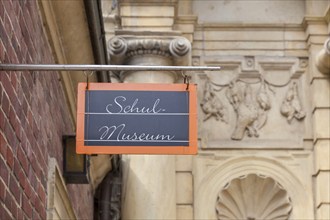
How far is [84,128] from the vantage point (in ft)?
17.1

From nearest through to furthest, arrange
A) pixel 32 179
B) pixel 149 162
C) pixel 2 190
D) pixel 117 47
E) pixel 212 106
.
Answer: pixel 2 190, pixel 32 179, pixel 149 162, pixel 117 47, pixel 212 106

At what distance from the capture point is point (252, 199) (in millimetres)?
11828

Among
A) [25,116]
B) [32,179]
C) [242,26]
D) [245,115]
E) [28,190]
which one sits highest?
[242,26]

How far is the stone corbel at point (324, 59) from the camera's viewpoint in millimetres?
11430

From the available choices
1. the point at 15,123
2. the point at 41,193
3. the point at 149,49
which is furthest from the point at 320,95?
the point at 15,123

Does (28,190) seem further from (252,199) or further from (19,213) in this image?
(252,199)

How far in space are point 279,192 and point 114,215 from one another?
1885mm

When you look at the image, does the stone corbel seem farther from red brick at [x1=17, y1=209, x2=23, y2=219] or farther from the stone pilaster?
red brick at [x1=17, y1=209, x2=23, y2=219]

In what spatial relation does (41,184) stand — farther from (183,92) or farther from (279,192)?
(279,192)

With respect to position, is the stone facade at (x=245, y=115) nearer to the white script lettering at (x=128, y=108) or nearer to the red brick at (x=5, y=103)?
the white script lettering at (x=128, y=108)

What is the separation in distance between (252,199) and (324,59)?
1778mm

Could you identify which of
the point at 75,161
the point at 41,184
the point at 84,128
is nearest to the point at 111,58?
the point at 75,161

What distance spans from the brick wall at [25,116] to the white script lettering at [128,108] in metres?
0.50

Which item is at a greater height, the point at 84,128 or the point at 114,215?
the point at 114,215
